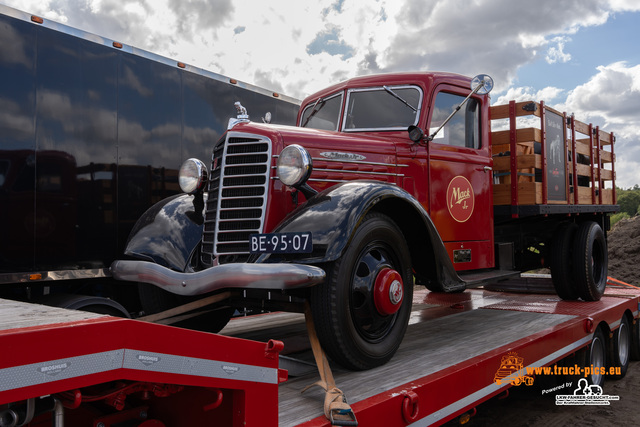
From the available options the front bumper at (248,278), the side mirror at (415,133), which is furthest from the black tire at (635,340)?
the front bumper at (248,278)

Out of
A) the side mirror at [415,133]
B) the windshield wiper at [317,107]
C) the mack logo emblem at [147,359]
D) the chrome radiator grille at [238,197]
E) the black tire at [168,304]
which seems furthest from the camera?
the windshield wiper at [317,107]

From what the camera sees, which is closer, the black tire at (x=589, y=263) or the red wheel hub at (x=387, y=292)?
the red wheel hub at (x=387, y=292)

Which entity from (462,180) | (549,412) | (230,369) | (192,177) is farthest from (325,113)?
(230,369)

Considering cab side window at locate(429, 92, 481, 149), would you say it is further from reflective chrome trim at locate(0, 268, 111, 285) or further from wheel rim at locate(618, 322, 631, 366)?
reflective chrome trim at locate(0, 268, 111, 285)

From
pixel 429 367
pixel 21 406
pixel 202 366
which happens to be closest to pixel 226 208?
pixel 429 367

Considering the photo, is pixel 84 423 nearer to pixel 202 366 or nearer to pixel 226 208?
pixel 202 366

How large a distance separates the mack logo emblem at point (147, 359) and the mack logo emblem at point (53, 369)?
0.66 feet

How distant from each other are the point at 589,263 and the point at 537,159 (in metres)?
1.31

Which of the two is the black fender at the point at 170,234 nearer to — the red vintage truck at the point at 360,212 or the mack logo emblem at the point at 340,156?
the red vintage truck at the point at 360,212

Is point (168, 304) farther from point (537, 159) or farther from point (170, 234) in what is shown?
point (537, 159)

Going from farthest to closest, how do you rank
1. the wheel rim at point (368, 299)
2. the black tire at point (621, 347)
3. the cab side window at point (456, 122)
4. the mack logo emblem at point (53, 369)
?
the black tire at point (621, 347) < the cab side window at point (456, 122) < the wheel rim at point (368, 299) < the mack logo emblem at point (53, 369)

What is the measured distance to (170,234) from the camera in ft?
12.0

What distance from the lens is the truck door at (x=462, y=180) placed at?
4.37 m

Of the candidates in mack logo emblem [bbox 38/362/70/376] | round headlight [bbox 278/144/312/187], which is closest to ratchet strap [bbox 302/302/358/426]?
mack logo emblem [bbox 38/362/70/376]
